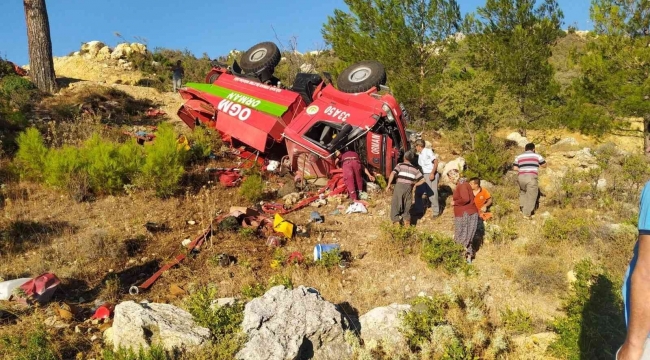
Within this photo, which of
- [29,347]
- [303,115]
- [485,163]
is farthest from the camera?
[485,163]

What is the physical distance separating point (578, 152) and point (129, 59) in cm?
1789

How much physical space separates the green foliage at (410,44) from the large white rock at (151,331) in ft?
38.5

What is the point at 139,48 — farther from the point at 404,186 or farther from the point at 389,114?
the point at 404,186

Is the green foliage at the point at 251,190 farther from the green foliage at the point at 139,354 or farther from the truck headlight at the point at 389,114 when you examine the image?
the green foliage at the point at 139,354

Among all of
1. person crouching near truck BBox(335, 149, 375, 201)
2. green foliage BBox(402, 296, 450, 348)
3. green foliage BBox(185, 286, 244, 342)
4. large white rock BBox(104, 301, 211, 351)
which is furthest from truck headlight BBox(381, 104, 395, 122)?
large white rock BBox(104, 301, 211, 351)

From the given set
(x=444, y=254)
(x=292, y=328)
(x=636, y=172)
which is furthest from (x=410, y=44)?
(x=292, y=328)

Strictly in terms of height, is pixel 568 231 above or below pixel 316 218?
below

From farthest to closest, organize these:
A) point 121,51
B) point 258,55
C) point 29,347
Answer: point 121,51 → point 258,55 → point 29,347

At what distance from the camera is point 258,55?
1127 cm

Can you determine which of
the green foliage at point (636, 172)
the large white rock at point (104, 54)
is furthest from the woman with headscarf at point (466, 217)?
the large white rock at point (104, 54)

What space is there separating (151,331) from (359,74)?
6977 millimetres

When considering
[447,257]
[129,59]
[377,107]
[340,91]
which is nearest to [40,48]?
[129,59]

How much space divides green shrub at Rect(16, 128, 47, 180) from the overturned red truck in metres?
3.31

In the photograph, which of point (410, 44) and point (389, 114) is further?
point (410, 44)
